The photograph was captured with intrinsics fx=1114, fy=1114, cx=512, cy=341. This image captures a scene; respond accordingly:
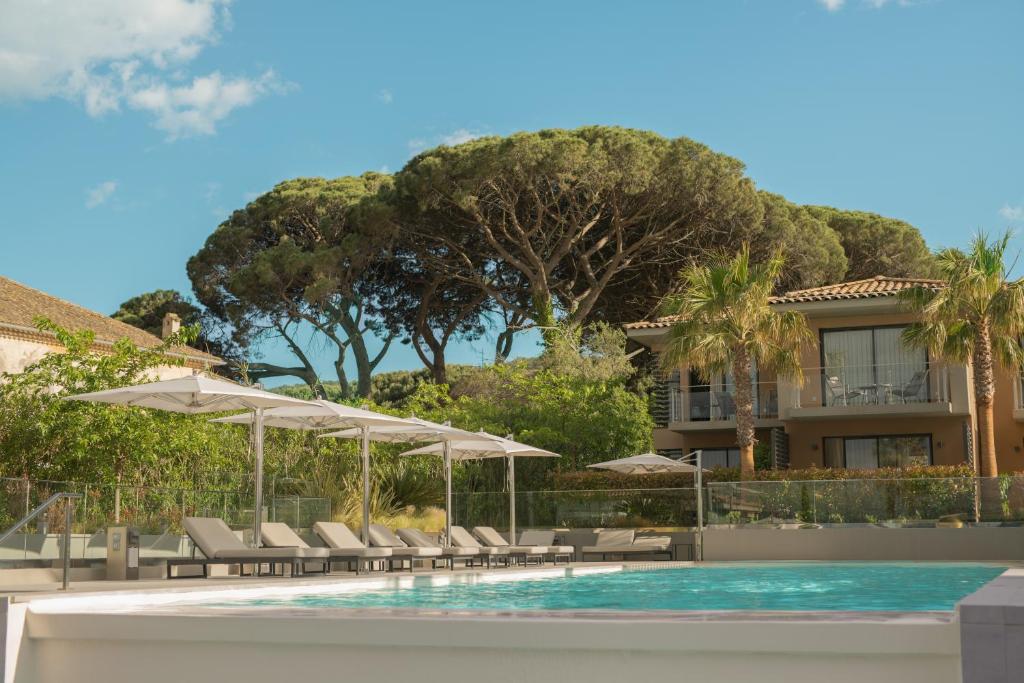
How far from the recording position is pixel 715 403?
94.4 ft

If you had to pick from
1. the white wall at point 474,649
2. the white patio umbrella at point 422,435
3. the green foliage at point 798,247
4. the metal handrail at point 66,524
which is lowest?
the white wall at point 474,649

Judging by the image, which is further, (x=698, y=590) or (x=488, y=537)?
(x=488, y=537)

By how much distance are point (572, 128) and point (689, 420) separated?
10.7 metres

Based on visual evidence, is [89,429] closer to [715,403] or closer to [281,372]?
[715,403]

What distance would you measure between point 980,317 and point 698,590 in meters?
12.9

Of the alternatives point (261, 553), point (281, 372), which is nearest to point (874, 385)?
point (261, 553)

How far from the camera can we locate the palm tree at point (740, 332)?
78.8 feet

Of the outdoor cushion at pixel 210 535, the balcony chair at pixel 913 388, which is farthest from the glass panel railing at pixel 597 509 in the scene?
the outdoor cushion at pixel 210 535

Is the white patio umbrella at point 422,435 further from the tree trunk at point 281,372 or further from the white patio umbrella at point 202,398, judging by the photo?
the tree trunk at point 281,372

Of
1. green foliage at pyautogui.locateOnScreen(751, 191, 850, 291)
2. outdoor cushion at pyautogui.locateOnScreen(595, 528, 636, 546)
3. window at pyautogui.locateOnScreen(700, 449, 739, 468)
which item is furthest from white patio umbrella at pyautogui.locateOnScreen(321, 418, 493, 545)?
green foliage at pyautogui.locateOnScreen(751, 191, 850, 291)

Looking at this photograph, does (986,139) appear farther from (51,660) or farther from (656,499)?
(51,660)

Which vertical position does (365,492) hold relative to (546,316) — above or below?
below

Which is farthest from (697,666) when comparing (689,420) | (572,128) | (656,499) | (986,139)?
(986,139)

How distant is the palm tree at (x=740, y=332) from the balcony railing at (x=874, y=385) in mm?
Answer: 3170
